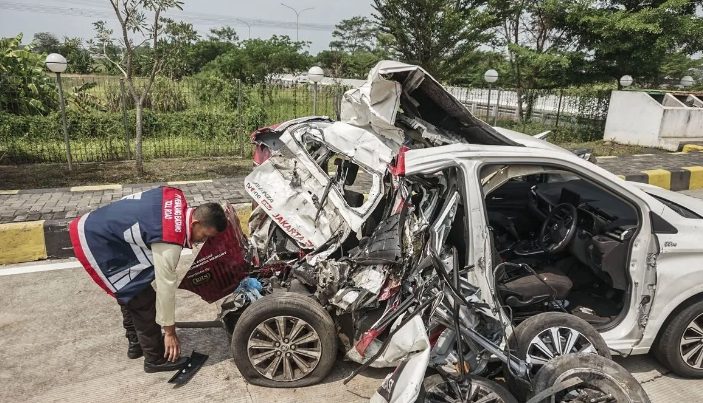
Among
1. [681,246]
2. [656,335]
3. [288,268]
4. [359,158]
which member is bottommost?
[656,335]

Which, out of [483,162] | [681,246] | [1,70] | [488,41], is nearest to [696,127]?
[488,41]

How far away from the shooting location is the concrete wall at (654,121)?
42.7 ft

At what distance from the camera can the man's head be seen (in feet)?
10.1

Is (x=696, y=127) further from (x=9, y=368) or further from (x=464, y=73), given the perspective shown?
(x=9, y=368)

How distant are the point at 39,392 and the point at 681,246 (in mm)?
4086

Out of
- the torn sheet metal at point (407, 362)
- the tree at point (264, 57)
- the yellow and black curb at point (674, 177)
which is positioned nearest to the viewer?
the torn sheet metal at point (407, 362)

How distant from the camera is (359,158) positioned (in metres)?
3.45

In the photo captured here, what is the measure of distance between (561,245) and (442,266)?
1352 mm

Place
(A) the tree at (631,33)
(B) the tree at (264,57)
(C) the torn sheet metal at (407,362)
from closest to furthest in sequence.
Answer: (C) the torn sheet metal at (407,362)
(A) the tree at (631,33)
(B) the tree at (264,57)

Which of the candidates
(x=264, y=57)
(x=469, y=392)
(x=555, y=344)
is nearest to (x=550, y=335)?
(x=555, y=344)

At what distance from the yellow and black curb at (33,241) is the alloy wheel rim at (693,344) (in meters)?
5.57

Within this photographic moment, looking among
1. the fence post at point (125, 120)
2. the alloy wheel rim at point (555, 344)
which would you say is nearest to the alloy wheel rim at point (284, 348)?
the alloy wheel rim at point (555, 344)

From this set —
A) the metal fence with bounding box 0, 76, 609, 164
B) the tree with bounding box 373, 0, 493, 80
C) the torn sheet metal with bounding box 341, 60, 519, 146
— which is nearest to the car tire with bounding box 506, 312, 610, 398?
the torn sheet metal with bounding box 341, 60, 519, 146

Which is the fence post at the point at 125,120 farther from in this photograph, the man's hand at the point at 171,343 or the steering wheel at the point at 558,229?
the steering wheel at the point at 558,229
